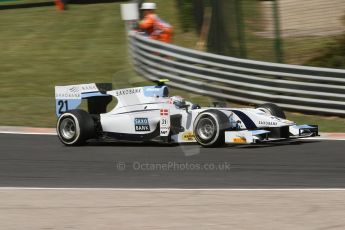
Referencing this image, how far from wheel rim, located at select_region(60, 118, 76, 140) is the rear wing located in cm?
26

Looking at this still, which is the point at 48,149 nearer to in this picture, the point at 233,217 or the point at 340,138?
the point at 340,138

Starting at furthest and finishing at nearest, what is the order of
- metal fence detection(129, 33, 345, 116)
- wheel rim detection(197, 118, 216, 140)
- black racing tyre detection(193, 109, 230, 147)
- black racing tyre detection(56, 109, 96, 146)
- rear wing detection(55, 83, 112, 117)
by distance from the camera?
metal fence detection(129, 33, 345, 116)
rear wing detection(55, 83, 112, 117)
black racing tyre detection(56, 109, 96, 146)
wheel rim detection(197, 118, 216, 140)
black racing tyre detection(193, 109, 230, 147)

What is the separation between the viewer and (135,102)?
11.3 meters

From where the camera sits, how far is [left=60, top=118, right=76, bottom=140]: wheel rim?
11672 mm

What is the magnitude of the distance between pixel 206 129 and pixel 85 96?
188 centimetres

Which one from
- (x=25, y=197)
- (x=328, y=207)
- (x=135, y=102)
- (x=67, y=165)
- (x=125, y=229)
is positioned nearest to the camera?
(x=125, y=229)

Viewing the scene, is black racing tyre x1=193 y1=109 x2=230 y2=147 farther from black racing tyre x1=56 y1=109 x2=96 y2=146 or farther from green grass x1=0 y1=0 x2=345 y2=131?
black racing tyre x1=56 y1=109 x2=96 y2=146

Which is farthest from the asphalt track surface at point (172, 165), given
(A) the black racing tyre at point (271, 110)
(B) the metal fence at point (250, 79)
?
(B) the metal fence at point (250, 79)

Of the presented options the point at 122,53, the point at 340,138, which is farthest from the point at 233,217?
the point at 122,53

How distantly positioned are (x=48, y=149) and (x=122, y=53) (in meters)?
9.87

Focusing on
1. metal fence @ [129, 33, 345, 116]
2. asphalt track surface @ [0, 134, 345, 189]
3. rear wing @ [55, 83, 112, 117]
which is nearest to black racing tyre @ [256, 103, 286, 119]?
asphalt track surface @ [0, 134, 345, 189]

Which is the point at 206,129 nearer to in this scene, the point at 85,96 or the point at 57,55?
the point at 85,96

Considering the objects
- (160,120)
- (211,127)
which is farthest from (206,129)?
(160,120)

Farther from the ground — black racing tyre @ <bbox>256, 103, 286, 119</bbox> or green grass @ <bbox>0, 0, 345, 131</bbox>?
green grass @ <bbox>0, 0, 345, 131</bbox>
